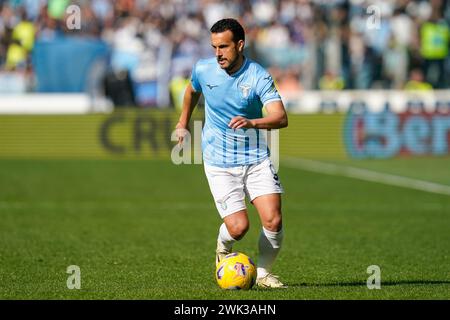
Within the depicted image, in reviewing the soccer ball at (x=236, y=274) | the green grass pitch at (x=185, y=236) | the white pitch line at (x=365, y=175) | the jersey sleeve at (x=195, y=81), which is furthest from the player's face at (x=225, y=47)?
the white pitch line at (x=365, y=175)

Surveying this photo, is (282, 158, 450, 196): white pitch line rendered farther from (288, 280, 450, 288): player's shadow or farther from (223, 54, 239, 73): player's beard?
(223, 54, 239, 73): player's beard

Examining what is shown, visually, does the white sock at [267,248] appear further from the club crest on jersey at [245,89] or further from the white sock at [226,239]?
the club crest on jersey at [245,89]

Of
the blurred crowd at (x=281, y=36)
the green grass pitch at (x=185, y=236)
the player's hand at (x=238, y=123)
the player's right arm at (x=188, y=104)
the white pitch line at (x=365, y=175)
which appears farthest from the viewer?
the blurred crowd at (x=281, y=36)

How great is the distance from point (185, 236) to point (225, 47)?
500 centimetres

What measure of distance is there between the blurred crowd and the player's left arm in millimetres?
17623

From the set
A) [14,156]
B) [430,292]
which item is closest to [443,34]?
[14,156]

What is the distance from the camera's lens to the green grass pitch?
9.27m

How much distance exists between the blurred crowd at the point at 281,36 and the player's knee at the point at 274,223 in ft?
57.4

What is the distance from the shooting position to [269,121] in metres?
8.77

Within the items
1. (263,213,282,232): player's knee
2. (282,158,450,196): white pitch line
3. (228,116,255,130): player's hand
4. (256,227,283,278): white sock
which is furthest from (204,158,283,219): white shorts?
(282,158,450,196): white pitch line

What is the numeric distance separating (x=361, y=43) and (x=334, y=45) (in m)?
0.85

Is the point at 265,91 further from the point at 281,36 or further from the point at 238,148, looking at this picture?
the point at 281,36

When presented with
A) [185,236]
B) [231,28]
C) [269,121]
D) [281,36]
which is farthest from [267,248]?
[281,36]

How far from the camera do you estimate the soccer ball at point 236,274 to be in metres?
8.94
